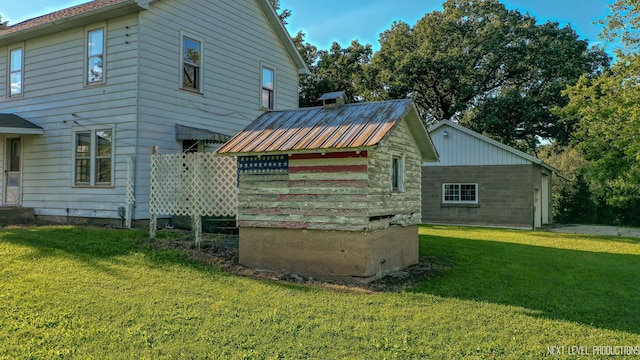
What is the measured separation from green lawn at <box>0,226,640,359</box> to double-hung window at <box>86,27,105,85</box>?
5.18 m

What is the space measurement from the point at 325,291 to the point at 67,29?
11165 mm

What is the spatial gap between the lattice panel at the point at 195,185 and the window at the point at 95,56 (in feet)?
13.4

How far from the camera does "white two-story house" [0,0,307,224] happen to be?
1157cm

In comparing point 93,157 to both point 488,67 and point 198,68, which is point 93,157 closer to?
point 198,68

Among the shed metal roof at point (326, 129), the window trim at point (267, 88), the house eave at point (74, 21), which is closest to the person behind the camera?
the shed metal roof at point (326, 129)

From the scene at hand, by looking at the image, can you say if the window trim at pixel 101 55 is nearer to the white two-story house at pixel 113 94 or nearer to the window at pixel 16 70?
the white two-story house at pixel 113 94

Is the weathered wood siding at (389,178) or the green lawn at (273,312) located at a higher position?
the weathered wood siding at (389,178)

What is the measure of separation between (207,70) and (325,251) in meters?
8.18

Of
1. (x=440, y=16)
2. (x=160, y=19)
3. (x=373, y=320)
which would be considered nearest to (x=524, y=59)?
(x=440, y=16)

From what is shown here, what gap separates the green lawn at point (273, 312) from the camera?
4.44 meters

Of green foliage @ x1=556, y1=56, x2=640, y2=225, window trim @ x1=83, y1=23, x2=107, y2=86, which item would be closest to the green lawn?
window trim @ x1=83, y1=23, x2=107, y2=86

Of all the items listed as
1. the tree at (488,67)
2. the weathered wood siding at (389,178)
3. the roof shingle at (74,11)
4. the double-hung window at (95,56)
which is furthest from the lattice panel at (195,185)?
the tree at (488,67)

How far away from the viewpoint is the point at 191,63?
42.6ft

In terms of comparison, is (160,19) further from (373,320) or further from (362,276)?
Result: (373,320)
